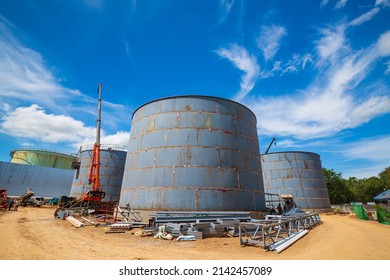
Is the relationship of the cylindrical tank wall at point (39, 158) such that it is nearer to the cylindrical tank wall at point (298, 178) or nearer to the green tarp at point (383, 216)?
the cylindrical tank wall at point (298, 178)

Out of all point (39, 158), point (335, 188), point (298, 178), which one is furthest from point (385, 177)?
point (39, 158)

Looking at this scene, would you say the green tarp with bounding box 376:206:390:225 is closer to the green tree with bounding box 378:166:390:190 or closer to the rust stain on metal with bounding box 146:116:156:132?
the rust stain on metal with bounding box 146:116:156:132

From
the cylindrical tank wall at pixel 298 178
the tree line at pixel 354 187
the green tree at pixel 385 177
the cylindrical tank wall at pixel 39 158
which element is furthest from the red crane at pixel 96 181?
the green tree at pixel 385 177

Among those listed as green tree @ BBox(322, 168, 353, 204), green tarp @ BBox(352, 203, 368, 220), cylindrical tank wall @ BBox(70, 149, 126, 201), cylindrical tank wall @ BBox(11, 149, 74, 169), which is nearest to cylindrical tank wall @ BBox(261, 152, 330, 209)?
green tarp @ BBox(352, 203, 368, 220)

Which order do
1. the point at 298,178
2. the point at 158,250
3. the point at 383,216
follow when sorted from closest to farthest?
1. the point at 158,250
2. the point at 383,216
3. the point at 298,178

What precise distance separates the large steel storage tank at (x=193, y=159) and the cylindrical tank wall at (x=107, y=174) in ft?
55.0

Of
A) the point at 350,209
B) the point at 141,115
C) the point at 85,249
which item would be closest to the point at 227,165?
the point at 141,115

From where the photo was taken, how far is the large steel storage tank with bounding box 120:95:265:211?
47.7 feet

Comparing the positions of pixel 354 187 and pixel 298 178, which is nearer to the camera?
pixel 298 178

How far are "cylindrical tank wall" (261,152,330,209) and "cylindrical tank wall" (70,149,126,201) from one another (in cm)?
2474

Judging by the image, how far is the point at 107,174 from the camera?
3281 cm

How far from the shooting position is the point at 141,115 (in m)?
18.7

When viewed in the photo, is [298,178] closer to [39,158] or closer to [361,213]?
[361,213]

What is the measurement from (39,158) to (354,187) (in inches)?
4362
